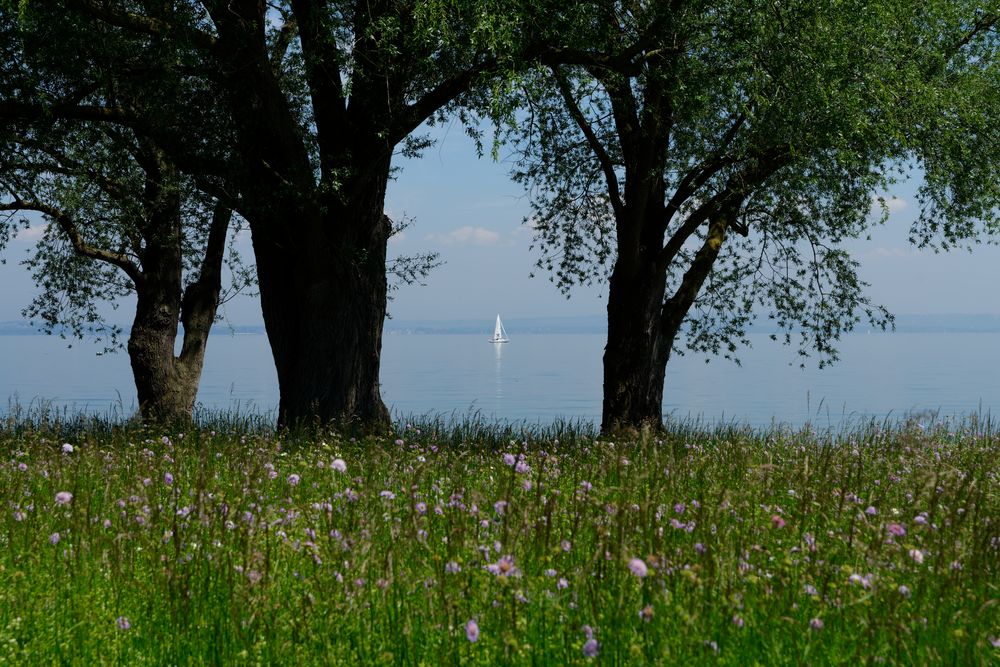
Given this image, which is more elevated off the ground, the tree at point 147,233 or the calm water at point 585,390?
the tree at point 147,233

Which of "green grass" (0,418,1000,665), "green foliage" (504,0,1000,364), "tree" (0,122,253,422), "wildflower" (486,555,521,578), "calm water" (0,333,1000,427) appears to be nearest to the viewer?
"wildflower" (486,555,521,578)

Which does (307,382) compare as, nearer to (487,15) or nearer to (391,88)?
(391,88)

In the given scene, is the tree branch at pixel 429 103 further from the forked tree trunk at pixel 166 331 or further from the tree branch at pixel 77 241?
the tree branch at pixel 77 241

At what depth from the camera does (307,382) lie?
15.4m

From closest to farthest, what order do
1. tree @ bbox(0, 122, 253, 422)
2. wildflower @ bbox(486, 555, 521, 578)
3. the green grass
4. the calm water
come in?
1. wildflower @ bbox(486, 555, 521, 578)
2. the green grass
3. tree @ bbox(0, 122, 253, 422)
4. the calm water

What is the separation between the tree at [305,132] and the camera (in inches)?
513

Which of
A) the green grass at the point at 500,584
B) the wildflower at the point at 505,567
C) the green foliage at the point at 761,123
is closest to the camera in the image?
the wildflower at the point at 505,567

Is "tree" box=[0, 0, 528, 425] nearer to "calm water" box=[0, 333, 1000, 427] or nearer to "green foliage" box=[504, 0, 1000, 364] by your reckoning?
"green foliage" box=[504, 0, 1000, 364]

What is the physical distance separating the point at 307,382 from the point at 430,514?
9228mm

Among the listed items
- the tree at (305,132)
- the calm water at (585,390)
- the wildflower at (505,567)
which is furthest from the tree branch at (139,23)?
the calm water at (585,390)

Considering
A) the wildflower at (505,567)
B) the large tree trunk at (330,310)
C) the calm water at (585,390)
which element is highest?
the large tree trunk at (330,310)

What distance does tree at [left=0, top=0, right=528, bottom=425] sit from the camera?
42.8ft

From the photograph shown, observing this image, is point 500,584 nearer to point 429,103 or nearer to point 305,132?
point 429,103

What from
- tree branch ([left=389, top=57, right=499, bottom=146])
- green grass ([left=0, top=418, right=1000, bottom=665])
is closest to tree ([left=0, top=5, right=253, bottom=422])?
tree branch ([left=389, top=57, right=499, bottom=146])
